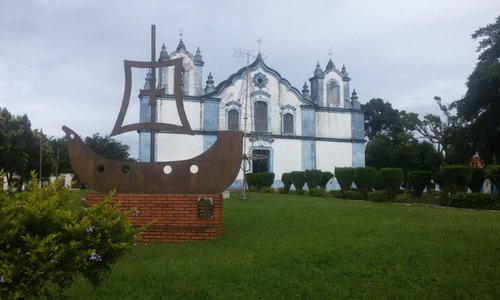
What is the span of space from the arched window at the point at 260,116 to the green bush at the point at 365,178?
41.4 ft

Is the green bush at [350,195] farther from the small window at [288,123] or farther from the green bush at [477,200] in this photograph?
the small window at [288,123]

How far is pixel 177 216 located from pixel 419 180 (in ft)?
34.0

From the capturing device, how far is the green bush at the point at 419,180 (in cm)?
1522

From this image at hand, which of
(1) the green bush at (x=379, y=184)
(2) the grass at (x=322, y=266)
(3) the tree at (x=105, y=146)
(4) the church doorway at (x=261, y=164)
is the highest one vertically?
(3) the tree at (x=105, y=146)

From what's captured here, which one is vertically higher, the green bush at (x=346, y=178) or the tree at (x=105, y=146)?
the tree at (x=105, y=146)

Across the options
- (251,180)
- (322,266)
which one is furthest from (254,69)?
(322,266)

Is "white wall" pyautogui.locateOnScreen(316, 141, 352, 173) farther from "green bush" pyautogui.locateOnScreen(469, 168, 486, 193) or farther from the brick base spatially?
the brick base

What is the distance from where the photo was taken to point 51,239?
3.08 meters

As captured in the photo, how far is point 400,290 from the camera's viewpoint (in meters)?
4.43

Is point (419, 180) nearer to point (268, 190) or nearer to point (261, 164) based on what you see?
point (268, 190)

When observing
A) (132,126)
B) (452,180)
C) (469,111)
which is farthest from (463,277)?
(469,111)

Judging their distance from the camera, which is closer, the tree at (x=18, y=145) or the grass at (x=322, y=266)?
the grass at (x=322, y=266)

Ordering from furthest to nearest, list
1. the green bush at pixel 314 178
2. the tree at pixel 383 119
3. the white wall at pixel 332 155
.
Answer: the tree at pixel 383 119 → the white wall at pixel 332 155 → the green bush at pixel 314 178

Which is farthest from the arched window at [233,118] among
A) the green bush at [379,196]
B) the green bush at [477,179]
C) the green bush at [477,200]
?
the green bush at [477,200]
